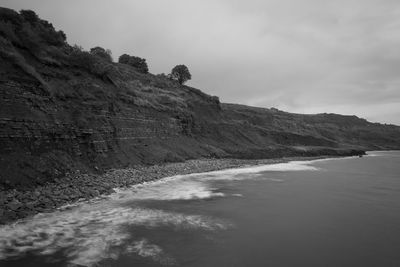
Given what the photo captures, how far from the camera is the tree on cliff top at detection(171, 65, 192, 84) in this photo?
225ft

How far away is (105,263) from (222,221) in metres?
6.49

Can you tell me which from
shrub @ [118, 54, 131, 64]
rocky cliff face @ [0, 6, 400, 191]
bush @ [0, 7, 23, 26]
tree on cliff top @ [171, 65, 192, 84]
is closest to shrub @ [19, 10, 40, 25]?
rocky cliff face @ [0, 6, 400, 191]

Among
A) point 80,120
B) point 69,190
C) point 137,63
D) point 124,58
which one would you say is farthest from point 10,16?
point 124,58

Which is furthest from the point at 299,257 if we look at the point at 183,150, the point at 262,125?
the point at 262,125

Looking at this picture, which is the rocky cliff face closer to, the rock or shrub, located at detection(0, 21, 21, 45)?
shrub, located at detection(0, 21, 21, 45)

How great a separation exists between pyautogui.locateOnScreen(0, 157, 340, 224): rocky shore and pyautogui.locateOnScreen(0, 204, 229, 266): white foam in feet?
3.01

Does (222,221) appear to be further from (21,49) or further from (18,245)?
(21,49)

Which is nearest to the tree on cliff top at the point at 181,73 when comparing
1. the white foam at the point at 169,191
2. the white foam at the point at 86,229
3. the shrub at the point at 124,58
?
the shrub at the point at 124,58

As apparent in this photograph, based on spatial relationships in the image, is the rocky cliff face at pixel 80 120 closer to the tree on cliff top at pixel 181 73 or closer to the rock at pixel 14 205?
the rock at pixel 14 205

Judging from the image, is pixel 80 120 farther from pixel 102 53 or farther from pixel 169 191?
pixel 102 53

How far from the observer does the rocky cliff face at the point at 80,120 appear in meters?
19.1

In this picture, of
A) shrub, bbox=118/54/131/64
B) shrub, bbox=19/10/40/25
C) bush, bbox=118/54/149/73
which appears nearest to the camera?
shrub, bbox=19/10/40/25

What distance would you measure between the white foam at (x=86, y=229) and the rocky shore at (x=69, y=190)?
0.92 metres

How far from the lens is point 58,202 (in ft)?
52.7
